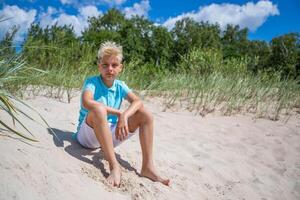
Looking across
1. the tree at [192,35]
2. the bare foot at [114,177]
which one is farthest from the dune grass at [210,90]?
the tree at [192,35]

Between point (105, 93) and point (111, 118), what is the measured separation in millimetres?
221

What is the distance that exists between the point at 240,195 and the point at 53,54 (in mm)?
3884

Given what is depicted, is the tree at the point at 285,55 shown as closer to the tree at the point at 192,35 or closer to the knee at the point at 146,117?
the knee at the point at 146,117

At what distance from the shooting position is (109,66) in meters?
2.75

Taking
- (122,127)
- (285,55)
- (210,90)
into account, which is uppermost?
(285,55)

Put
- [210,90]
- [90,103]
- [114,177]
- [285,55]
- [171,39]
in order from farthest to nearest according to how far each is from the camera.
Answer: [171,39]
[285,55]
[210,90]
[90,103]
[114,177]

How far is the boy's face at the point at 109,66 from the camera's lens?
9.00ft

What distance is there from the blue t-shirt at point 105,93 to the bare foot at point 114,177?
0.55m

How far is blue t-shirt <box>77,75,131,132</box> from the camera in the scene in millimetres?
2725

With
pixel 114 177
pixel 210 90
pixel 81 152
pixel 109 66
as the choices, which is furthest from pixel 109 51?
pixel 210 90

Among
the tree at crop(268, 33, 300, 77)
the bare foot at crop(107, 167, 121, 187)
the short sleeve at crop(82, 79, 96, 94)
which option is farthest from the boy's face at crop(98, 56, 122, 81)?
the tree at crop(268, 33, 300, 77)

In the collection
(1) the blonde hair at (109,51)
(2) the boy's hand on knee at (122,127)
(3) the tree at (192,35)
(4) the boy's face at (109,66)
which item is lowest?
(2) the boy's hand on knee at (122,127)

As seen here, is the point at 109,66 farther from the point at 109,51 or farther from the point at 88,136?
the point at 88,136

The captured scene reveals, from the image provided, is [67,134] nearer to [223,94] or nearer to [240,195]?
[240,195]
